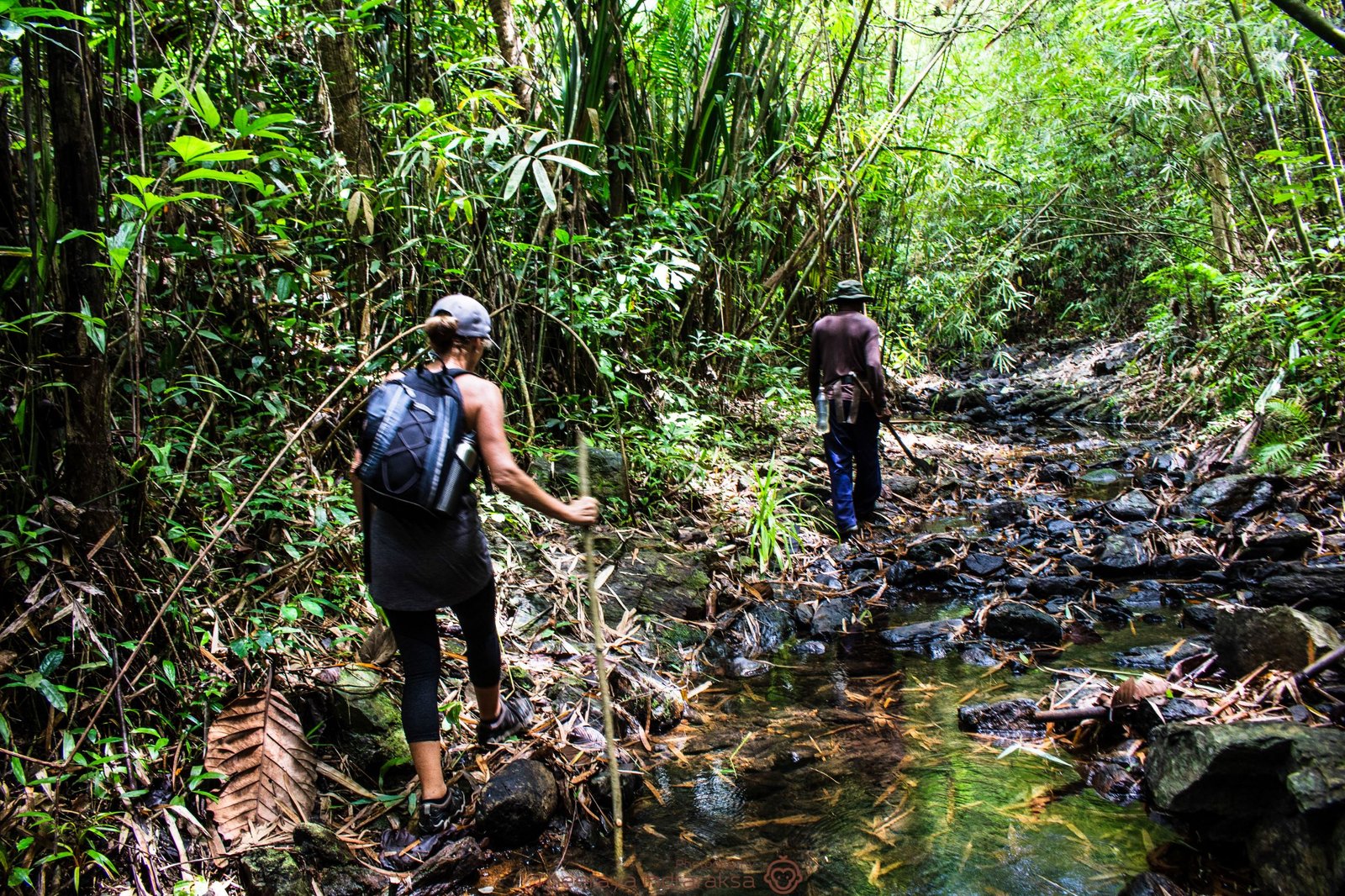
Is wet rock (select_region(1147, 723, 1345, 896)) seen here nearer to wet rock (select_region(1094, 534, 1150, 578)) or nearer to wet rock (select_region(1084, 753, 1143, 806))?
wet rock (select_region(1084, 753, 1143, 806))

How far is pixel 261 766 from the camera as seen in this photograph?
262 cm

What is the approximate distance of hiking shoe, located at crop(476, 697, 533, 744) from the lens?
308cm

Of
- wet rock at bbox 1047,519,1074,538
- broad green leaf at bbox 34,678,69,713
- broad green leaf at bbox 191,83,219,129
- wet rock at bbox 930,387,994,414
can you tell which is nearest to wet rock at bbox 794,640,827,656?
wet rock at bbox 1047,519,1074,538

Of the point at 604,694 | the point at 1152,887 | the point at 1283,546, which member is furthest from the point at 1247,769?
the point at 1283,546

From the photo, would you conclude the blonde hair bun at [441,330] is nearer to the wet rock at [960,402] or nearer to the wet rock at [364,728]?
the wet rock at [364,728]

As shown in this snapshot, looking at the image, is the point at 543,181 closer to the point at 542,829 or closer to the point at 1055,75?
the point at 542,829

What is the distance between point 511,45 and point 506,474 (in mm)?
4289

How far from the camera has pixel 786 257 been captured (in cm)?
823

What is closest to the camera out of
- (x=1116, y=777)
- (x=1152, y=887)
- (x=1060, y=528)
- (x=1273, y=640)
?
(x=1152, y=887)

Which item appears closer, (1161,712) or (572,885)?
(572,885)

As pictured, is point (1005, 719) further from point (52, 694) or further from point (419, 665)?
point (52, 694)

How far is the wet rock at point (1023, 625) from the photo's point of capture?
411cm

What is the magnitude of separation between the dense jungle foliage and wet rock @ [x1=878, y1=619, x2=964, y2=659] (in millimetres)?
1940

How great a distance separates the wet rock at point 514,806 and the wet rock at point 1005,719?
1.78 m
